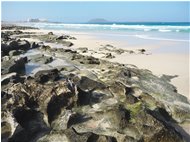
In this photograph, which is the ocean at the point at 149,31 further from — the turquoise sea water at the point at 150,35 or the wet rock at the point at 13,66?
A: the wet rock at the point at 13,66

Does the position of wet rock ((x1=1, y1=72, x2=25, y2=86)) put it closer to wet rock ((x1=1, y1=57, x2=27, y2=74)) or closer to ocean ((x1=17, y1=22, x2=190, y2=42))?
wet rock ((x1=1, y1=57, x2=27, y2=74))

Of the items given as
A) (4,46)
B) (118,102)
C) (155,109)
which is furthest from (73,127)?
(4,46)

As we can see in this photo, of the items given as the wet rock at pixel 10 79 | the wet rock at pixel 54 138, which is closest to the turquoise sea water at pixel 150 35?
the wet rock at pixel 10 79

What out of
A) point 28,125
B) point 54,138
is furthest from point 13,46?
point 54,138

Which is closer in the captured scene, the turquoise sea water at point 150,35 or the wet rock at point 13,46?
the wet rock at point 13,46

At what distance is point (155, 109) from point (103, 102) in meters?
1.03

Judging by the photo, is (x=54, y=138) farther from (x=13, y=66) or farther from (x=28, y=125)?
(x=13, y=66)

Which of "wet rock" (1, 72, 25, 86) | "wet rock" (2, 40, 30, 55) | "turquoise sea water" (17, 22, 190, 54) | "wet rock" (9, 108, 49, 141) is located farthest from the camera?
"turquoise sea water" (17, 22, 190, 54)

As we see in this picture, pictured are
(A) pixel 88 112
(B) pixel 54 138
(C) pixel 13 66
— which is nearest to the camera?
(B) pixel 54 138

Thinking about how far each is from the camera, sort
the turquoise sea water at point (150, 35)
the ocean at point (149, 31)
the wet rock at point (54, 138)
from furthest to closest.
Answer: the ocean at point (149, 31) → the turquoise sea water at point (150, 35) → the wet rock at point (54, 138)

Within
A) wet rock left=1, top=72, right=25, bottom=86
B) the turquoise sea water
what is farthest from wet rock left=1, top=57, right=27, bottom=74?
the turquoise sea water

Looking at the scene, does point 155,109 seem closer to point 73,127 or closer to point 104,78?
point 73,127

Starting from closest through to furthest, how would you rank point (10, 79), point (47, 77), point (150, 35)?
point (10, 79), point (47, 77), point (150, 35)

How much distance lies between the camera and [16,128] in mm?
4707
